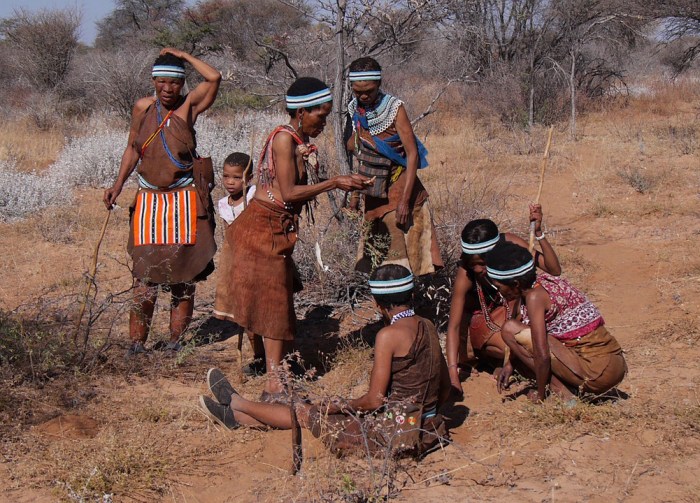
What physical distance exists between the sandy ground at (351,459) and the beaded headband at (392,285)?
69 cm

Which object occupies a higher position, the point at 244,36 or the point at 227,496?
the point at 244,36

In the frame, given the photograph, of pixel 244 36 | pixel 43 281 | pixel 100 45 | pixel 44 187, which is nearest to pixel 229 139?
pixel 44 187

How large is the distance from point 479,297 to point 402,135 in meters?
0.95

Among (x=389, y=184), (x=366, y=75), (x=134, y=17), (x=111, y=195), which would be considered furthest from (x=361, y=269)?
(x=134, y=17)

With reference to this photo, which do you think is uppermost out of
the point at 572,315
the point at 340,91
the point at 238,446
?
the point at 340,91

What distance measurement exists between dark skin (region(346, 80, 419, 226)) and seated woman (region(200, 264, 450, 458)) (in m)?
0.87

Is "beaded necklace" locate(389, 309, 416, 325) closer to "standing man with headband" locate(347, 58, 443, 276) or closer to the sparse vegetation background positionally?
the sparse vegetation background

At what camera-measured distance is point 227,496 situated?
128 inches

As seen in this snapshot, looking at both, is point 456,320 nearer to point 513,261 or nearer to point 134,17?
point 513,261

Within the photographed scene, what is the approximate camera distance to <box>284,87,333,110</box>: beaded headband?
3928mm

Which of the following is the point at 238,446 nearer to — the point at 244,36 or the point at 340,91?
the point at 340,91

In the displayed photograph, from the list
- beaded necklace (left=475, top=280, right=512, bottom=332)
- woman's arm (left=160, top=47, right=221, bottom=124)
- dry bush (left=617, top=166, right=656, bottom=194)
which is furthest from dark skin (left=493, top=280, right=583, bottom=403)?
dry bush (left=617, top=166, right=656, bottom=194)

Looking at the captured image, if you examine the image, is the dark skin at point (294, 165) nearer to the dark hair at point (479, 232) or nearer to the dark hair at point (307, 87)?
the dark hair at point (307, 87)

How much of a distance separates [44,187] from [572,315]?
273 inches
